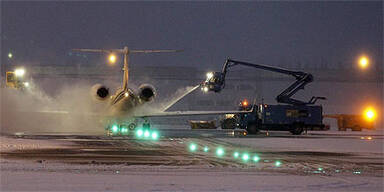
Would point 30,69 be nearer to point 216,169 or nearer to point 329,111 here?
point 329,111

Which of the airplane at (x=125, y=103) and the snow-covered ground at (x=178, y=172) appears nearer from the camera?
the snow-covered ground at (x=178, y=172)

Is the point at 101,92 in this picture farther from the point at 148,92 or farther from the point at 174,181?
the point at 174,181

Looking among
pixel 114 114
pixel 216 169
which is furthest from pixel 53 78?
pixel 216 169

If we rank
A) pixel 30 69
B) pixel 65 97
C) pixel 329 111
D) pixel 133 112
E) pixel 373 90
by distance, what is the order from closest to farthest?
1. pixel 133 112
2. pixel 65 97
3. pixel 329 111
4. pixel 30 69
5. pixel 373 90

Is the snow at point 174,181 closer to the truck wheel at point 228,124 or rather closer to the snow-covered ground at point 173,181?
the snow-covered ground at point 173,181

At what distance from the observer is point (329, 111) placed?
113m

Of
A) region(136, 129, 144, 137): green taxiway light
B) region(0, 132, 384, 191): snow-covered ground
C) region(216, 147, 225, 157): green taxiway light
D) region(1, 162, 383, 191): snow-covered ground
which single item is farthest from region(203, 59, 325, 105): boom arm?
region(1, 162, 383, 191): snow-covered ground

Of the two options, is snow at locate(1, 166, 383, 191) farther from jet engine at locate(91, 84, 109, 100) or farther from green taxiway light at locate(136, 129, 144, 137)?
green taxiway light at locate(136, 129, 144, 137)

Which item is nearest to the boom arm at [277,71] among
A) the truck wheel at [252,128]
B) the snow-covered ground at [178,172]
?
the truck wheel at [252,128]

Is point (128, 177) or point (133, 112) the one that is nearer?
point (128, 177)

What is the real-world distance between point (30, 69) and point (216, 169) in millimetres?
110725

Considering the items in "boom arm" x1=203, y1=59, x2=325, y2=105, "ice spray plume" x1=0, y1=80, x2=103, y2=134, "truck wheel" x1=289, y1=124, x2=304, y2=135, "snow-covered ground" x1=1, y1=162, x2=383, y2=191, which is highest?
"boom arm" x1=203, y1=59, x2=325, y2=105

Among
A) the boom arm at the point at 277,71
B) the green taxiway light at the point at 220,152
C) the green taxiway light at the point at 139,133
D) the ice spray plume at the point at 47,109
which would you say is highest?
the boom arm at the point at 277,71

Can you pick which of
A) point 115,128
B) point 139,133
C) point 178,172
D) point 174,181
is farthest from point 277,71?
point 174,181
